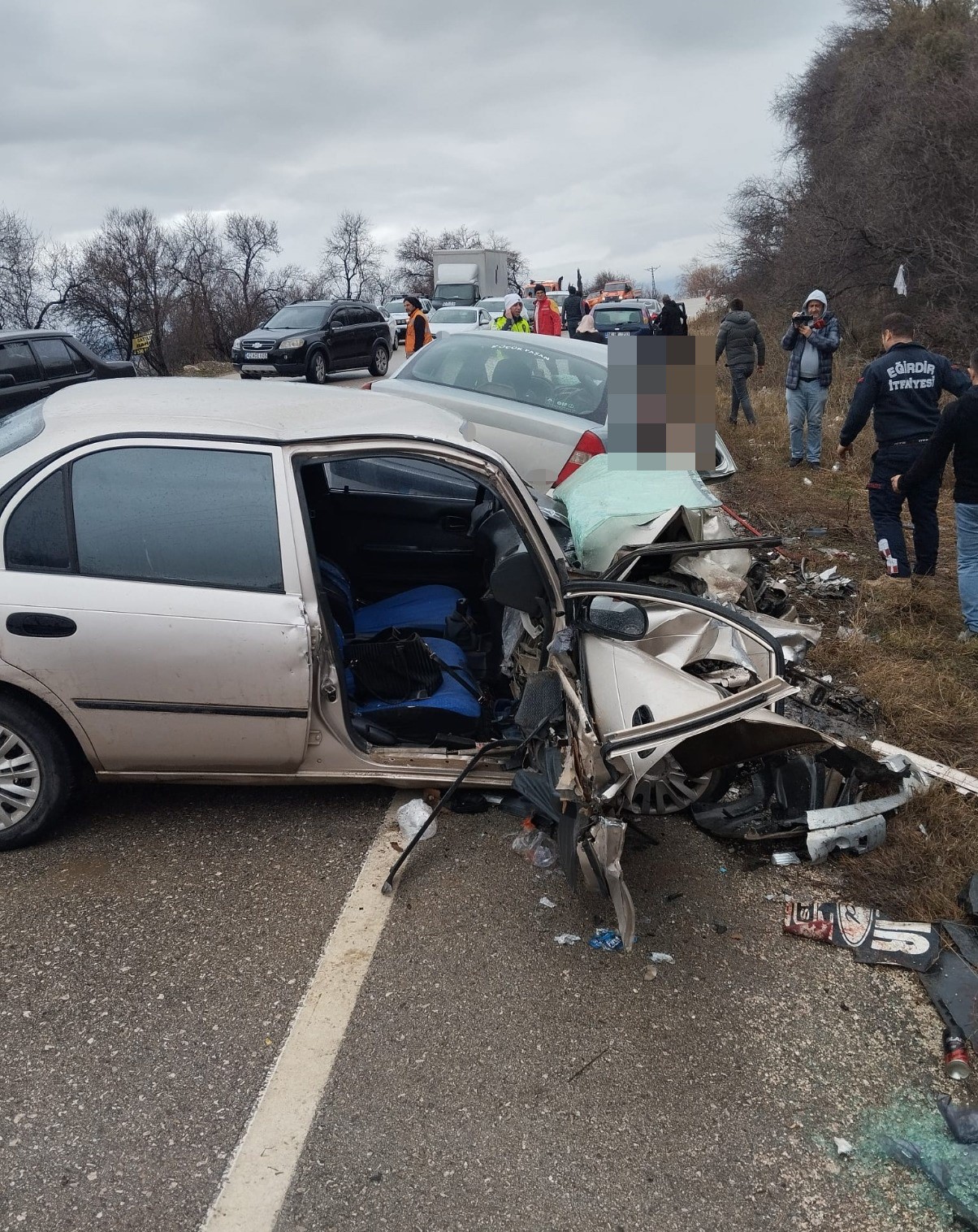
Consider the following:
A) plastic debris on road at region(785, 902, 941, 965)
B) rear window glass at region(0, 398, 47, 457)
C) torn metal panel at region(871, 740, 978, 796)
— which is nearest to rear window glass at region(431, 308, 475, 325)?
rear window glass at region(0, 398, 47, 457)

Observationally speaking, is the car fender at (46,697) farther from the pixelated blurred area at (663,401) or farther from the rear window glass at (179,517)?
the pixelated blurred area at (663,401)

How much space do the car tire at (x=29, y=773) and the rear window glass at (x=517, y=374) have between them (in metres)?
4.42

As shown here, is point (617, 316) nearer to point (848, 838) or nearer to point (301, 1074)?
point (848, 838)

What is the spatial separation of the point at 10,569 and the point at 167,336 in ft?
87.8

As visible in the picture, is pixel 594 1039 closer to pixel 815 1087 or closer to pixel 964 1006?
pixel 815 1087

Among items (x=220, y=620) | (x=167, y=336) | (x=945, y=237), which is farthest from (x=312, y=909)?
(x=167, y=336)

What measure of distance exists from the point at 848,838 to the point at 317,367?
16.8m

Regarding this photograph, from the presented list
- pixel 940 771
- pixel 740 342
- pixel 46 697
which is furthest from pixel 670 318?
pixel 46 697

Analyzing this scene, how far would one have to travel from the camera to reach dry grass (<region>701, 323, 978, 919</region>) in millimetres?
3387

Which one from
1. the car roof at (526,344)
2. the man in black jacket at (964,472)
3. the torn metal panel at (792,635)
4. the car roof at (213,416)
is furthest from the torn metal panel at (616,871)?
the car roof at (526,344)

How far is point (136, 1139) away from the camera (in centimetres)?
230

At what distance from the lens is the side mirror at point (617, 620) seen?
3.32 m

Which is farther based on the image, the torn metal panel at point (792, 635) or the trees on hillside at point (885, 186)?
the trees on hillside at point (885, 186)

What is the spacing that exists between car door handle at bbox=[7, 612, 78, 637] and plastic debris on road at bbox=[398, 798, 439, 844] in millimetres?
1388
